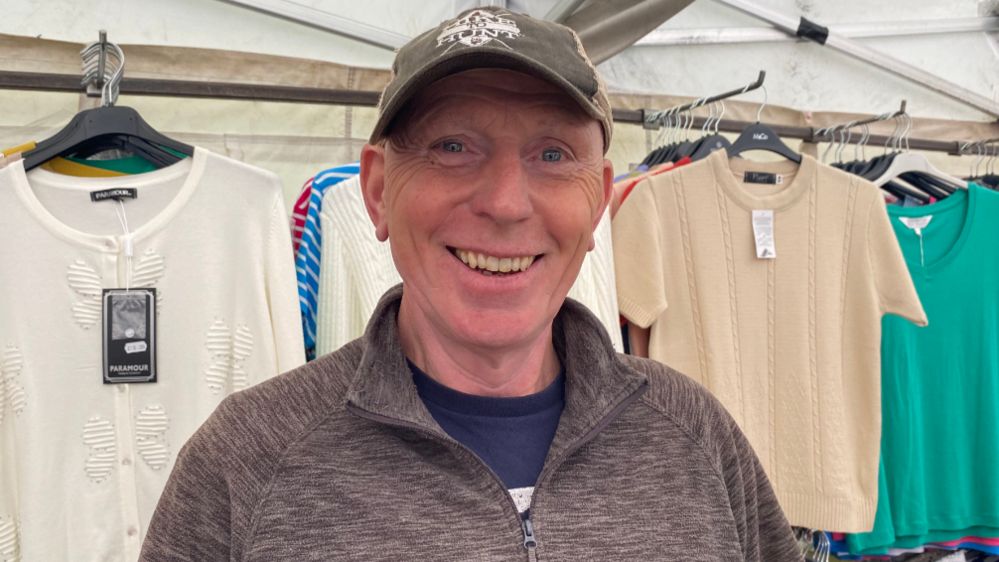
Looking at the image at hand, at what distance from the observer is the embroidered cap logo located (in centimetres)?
82

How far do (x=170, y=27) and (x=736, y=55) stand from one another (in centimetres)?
207

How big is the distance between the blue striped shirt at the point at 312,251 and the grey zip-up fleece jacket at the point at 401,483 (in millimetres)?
822

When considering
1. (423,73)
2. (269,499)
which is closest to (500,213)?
(423,73)

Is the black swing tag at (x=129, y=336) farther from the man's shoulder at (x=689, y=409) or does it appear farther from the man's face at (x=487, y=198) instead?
the man's shoulder at (x=689, y=409)

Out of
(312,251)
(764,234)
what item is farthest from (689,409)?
(764,234)

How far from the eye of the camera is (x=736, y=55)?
3037 mm

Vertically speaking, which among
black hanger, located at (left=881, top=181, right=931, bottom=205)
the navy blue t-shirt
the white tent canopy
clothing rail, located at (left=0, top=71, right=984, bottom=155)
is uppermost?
the white tent canopy

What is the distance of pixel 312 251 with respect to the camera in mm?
1761

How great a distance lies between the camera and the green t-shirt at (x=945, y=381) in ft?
7.22

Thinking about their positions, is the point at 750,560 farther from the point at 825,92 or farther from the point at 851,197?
the point at 825,92

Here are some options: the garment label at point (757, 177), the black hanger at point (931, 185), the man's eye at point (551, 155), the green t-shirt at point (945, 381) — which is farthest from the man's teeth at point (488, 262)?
the black hanger at point (931, 185)

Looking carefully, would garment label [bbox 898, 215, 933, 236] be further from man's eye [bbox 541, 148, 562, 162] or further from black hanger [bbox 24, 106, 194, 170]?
black hanger [bbox 24, 106, 194, 170]

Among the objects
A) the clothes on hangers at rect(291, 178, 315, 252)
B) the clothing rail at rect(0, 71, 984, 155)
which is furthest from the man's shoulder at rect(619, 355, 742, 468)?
the clothing rail at rect(0, 71, 984, 155)

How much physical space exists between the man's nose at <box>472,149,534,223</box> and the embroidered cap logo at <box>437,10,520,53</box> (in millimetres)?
120
